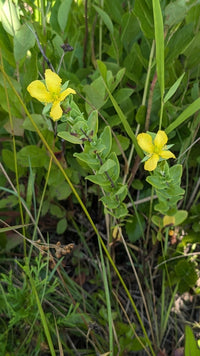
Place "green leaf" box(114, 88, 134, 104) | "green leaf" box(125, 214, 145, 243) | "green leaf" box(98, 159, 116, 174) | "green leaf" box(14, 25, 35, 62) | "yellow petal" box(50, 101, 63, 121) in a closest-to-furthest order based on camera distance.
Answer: "yellow petal" box(50, 101, 63, 121), "green leaf" box(98, 159, 116, 174), "green leaf" box(14, 25, 35, 62), "green leaf" box(114, 88, 134, 104), "green leaf" box(125, 214, 145, 243)

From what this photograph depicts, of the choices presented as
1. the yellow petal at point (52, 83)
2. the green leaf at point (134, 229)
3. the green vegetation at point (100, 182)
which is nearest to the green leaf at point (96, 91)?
the green vegetation at point (100, 182)

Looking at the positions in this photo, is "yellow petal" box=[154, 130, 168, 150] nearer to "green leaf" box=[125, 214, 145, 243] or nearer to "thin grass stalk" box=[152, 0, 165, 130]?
"thin grass stalk" box=[152, 0, 165, 130]

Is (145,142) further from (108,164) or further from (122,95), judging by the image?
(122,95)

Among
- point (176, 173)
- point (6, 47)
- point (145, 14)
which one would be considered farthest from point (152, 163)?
point (6, 47)

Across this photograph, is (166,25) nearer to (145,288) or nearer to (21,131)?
(21,131)

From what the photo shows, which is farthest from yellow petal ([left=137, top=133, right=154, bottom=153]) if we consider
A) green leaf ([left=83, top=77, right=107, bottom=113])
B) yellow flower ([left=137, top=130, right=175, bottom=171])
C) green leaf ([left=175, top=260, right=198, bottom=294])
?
green leaf ([left=175, top=260, right=198, bottom=294])

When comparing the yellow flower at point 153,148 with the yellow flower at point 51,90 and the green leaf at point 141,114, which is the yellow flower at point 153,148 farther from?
the green leaf at point 141,114
